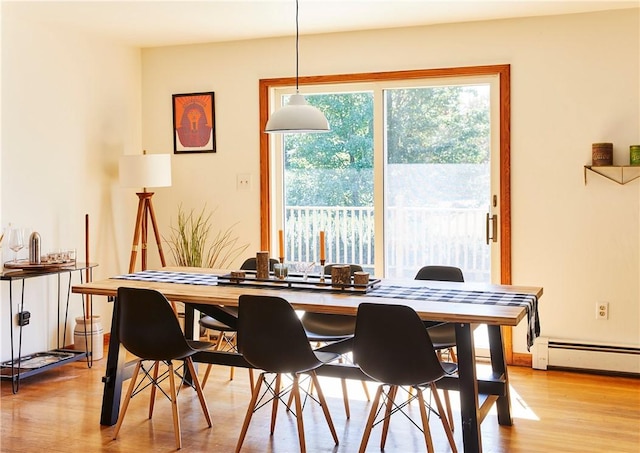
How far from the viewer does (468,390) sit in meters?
3.24

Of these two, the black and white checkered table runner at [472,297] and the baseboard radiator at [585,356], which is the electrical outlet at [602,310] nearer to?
the baseboard radiator at [585,356]

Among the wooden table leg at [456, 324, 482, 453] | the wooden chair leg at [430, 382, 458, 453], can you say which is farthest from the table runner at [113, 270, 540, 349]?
the wooden chair leg at [430, 382, 458, 453]

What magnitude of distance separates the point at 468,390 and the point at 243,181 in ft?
10.0

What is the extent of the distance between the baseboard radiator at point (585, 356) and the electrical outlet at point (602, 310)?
0.19m

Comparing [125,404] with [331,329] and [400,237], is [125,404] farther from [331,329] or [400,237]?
[400,237]

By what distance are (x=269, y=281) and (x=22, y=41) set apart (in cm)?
251

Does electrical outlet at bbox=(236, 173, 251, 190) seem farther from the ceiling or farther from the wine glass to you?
the wine glass

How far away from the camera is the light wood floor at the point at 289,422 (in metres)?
3.61

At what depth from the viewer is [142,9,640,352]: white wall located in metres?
4.83

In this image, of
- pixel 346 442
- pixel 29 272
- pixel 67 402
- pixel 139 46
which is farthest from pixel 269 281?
pixel 139 46

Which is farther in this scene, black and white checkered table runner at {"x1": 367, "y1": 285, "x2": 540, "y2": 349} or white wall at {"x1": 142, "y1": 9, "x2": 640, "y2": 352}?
white wall at {"x1": 142, "y1": 9, "x2": 640, "y2": 352}

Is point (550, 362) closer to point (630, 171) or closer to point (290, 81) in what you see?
point (630, 171)

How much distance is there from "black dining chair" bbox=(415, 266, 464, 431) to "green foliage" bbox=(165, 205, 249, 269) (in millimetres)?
1977

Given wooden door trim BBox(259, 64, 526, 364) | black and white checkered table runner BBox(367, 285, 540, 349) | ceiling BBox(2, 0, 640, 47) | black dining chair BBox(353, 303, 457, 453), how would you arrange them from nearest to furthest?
black dining chair BBox(353, 303, 457, 453)
black and white checkered table runner BBox(367, 285, 540, 349)
ceiling BBox(2, 0, 640, 47)
wooden door trim BBox(259, 64, 526, 364)
